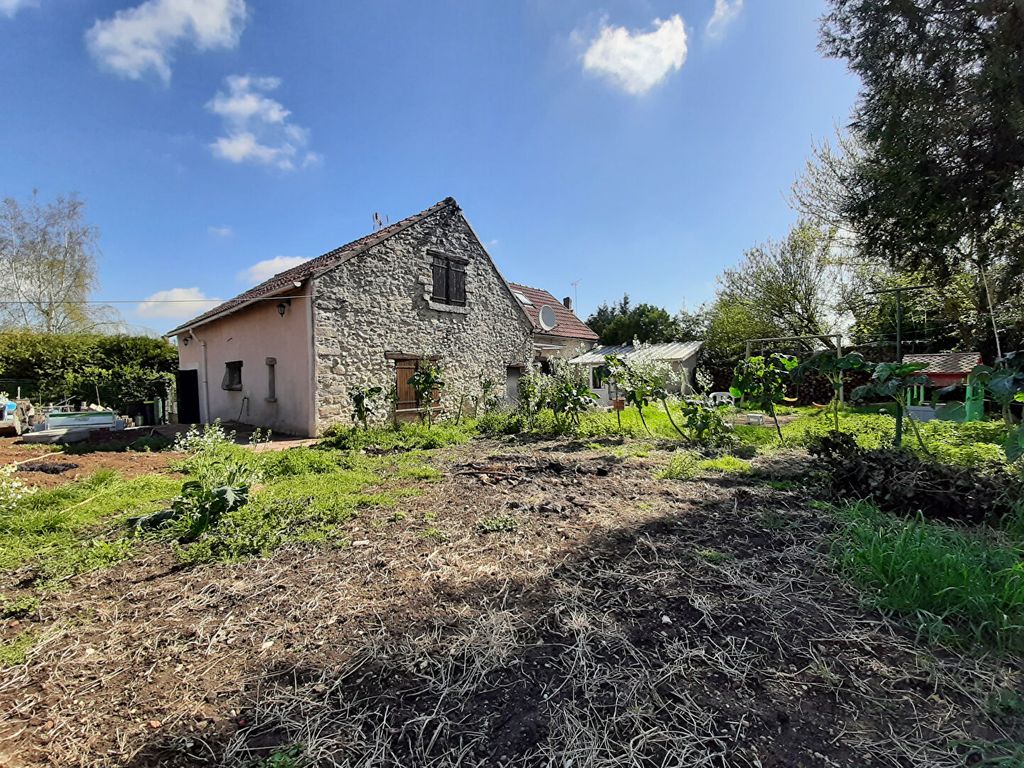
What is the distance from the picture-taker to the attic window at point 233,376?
11844 millimetres

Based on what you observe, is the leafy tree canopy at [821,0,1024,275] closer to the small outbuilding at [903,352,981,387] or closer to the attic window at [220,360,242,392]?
the small outbuilding at [903,352,981,387]

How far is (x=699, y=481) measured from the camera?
4.93 m

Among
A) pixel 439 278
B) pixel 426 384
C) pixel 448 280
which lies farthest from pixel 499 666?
pixel 448 280

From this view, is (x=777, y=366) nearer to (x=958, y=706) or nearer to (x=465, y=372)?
(x=958, y=706)

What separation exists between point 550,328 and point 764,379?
31.3ft

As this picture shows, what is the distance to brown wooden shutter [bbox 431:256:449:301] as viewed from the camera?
11805mm

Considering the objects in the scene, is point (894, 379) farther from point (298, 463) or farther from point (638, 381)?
point (298, 463)

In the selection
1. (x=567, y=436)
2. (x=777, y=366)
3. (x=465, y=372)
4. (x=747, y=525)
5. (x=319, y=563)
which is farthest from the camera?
(x=465, y=372)

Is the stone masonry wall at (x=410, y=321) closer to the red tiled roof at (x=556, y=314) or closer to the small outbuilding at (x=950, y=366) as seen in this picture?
the red tiled roof at (x=556, y=314)

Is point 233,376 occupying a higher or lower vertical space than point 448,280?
lower

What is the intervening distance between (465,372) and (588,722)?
447 inches

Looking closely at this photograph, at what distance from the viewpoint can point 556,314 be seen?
1823 centimetres

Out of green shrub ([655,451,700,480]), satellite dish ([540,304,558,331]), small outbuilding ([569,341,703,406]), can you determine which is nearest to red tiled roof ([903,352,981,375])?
small outbuilding ([569,341,703,406])

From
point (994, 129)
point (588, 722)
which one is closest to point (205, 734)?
point (588, 722)
